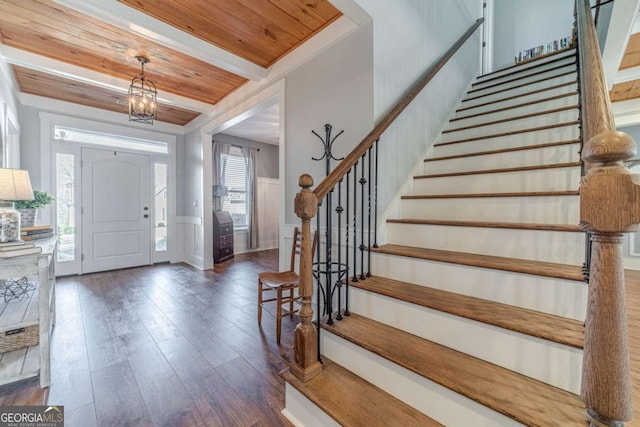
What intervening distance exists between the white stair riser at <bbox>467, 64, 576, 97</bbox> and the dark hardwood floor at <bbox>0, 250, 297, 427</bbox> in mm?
3653

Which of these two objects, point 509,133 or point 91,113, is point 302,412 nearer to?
point 509,133

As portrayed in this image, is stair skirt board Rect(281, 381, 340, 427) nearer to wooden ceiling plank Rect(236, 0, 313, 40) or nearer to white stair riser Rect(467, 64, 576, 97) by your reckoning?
wooden ceiling plank Rect(236, 0, 313, 40)

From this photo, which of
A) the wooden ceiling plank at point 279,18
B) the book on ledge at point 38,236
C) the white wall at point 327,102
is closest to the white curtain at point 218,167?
the book on ledge at point 38,236

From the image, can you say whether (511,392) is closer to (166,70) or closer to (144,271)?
(166,70)

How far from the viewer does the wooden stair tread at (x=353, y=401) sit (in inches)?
44.8

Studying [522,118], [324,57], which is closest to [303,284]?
[324,57]

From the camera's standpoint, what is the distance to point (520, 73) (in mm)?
3553

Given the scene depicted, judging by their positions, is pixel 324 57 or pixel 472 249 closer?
pixel 472 249

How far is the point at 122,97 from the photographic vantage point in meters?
4.03

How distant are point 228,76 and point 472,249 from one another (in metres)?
3.32

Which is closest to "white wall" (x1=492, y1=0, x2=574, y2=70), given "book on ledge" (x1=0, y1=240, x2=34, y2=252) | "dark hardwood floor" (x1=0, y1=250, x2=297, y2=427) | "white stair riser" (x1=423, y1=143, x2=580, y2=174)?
"white stair riser" (x1=423, y1=143, x2=580, y2=174)

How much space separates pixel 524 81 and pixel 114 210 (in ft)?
21.2

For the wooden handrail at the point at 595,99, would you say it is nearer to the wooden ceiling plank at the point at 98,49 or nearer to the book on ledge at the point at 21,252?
Answer: the book on ledge at the point at 21,252

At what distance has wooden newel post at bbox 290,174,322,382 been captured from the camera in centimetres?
137
